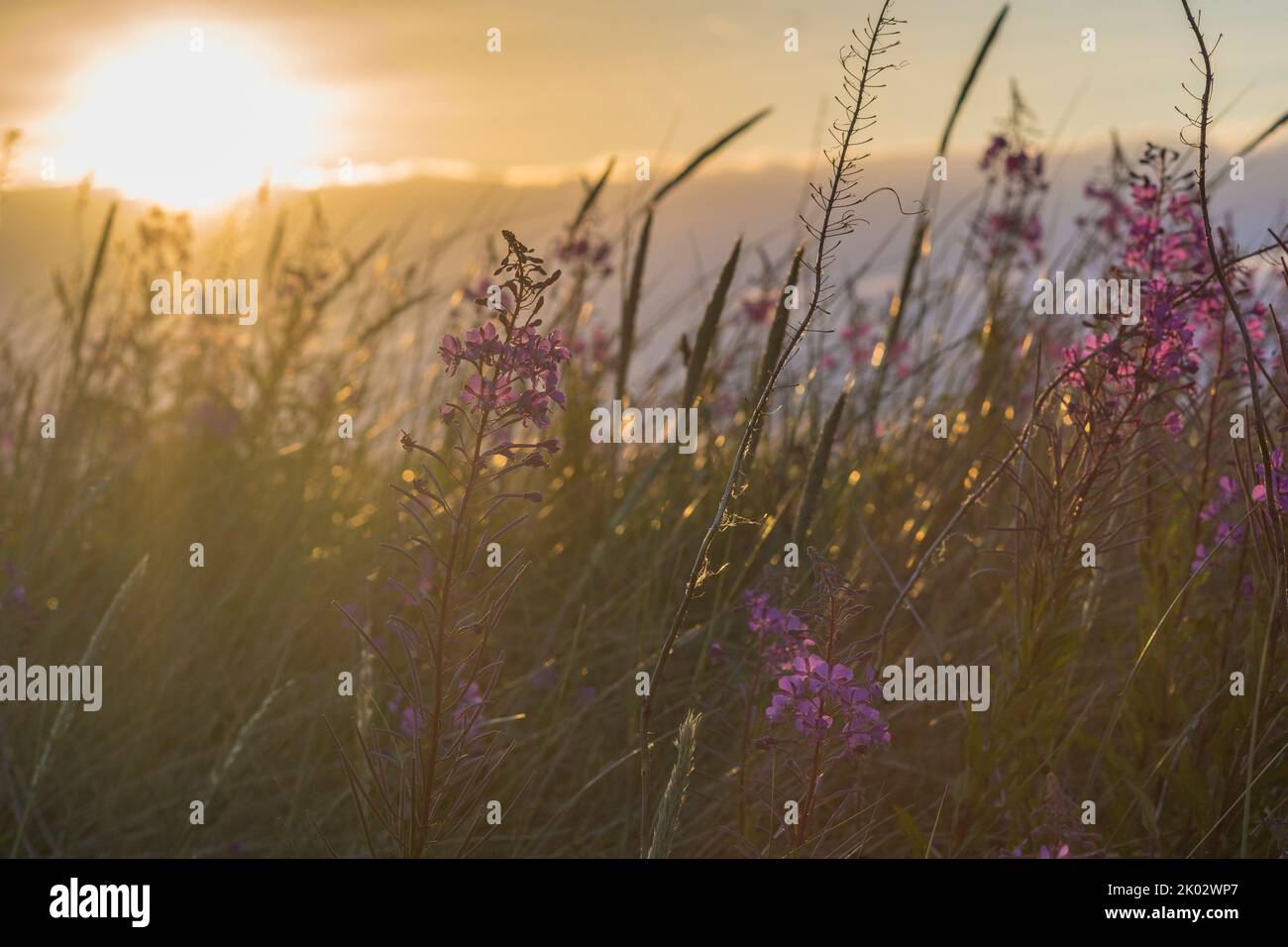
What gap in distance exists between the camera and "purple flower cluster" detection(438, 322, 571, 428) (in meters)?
1.49

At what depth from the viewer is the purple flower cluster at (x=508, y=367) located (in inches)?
58.7

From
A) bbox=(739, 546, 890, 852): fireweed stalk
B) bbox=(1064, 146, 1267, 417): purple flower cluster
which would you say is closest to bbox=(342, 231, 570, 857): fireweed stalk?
bbox=(739, 546, 890, 852): fireweed stalk

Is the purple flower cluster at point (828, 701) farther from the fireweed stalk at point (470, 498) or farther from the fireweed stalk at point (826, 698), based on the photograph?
the fireweed stalk at point (470, 498)

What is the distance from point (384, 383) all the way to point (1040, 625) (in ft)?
9.31

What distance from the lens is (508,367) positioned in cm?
149

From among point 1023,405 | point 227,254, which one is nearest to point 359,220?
point 227,254

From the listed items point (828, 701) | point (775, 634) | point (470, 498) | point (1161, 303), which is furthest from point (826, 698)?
point (1161, 303)

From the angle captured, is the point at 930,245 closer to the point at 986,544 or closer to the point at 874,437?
the point at 874,437

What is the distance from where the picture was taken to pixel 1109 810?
233cm

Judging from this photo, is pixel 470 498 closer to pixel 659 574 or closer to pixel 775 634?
pixel 775 634

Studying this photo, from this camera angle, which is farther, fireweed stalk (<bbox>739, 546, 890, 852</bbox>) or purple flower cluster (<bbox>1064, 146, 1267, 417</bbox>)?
purple flower cluster (<bbox>1064, 146, 1267, 417</bbox>)

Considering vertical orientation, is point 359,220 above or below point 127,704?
above

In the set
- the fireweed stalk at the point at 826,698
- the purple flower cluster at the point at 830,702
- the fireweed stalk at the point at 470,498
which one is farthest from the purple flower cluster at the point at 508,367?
the purple flower cluster at the point at 830,702

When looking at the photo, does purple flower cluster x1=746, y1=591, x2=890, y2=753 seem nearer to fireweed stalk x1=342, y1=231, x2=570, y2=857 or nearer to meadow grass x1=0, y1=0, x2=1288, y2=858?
meadow grass x1=0, y1=0, x2=1288, y2=858
